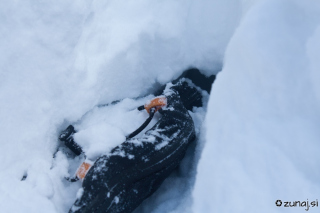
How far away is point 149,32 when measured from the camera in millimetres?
1496

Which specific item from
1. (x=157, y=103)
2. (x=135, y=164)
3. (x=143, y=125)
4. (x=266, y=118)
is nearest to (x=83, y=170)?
(x=135, y=164)

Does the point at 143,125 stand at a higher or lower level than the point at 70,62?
lower

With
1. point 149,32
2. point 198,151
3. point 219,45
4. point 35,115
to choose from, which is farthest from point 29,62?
point 219,45

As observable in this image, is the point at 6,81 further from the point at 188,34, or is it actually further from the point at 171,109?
the point at 188,34

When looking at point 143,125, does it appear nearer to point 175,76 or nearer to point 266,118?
point 175,76

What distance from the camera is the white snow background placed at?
2.73 feet

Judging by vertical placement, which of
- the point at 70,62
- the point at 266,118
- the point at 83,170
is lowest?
the point at 266,118

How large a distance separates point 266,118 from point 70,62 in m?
0.98

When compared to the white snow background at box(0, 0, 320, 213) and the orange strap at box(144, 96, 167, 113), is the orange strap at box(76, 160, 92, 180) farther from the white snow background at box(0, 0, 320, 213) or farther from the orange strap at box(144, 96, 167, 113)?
the orange strap at box(144, 96, 167, 113)

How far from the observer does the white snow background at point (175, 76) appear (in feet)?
2.73

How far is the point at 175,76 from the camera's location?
1665 mm

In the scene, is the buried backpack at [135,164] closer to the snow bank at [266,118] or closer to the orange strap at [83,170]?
the orange strap at [83,170]

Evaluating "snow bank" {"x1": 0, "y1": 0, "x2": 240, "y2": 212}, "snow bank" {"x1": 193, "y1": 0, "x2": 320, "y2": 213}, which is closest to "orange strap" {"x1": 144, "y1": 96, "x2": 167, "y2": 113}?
"snow bank" {"x1": 0, "y1": 0, "x2": 240, "y2": 212}

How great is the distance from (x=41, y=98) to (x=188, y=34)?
0.93m
